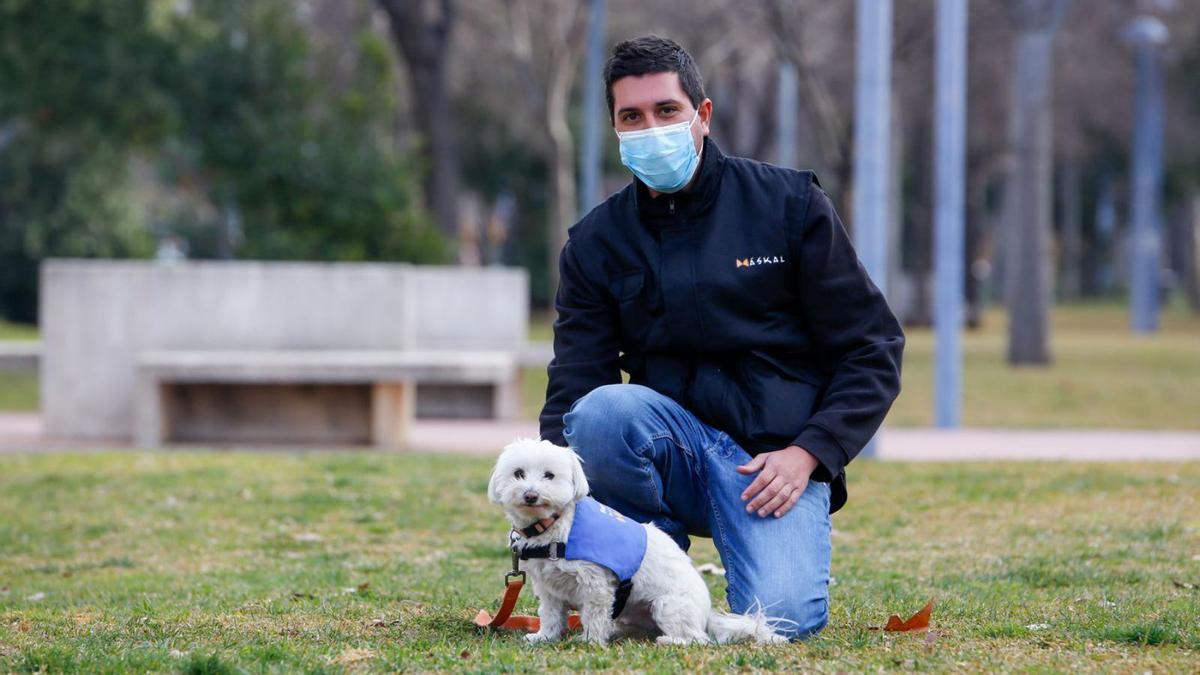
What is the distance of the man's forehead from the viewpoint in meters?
5.16

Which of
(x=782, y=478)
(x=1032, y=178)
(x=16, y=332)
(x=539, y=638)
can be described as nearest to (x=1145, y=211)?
(x=1032, y=178)

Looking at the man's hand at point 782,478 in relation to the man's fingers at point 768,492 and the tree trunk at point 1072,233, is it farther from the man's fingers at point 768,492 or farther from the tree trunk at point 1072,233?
the tree trunk at point 1072,233

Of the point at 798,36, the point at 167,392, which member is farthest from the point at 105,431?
the point at 798,36

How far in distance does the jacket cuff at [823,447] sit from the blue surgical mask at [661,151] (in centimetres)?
87

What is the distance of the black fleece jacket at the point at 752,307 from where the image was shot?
518 cm

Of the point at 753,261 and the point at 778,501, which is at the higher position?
the point at 753,261

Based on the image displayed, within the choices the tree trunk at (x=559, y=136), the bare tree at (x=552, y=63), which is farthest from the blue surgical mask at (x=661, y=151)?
the tree trunk at (x=559, y=136)

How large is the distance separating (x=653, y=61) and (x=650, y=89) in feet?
0.31

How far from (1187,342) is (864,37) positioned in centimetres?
2483

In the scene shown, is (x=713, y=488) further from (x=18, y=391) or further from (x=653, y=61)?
(x=18, y=391)

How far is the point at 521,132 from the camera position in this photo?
160 feet

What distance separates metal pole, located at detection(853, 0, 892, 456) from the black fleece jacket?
6.27 m

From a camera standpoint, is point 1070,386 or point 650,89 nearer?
point 650,89

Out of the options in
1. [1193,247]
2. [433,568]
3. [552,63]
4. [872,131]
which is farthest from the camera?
[1193,247]
